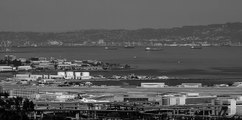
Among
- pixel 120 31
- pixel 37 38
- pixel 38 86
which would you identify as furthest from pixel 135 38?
pixel 38 86

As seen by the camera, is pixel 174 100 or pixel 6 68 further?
pixel 6 68

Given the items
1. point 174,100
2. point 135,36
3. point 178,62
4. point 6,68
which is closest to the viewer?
point 174,100

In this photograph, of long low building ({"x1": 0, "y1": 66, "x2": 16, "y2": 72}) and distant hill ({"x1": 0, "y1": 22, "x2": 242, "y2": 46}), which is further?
distant hill ({"x1": 0, "y1": 22, "x2": 242, "y2": 46})

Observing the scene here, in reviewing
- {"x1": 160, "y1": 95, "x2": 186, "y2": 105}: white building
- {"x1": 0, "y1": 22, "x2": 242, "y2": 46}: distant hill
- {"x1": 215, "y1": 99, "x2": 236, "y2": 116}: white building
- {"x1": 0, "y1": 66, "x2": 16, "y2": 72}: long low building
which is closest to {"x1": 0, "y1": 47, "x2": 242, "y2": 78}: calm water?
{"x1": 0, "y1": 66, "x2": 16, "y2": 72}: long low building

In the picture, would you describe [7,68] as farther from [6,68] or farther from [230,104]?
[230,104]

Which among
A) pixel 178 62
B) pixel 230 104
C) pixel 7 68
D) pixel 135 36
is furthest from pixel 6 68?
pixel 135 36

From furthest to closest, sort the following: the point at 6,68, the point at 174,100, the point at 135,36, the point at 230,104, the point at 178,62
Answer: the point at 135,36
the point at 178,62
the point at 6,68
the point at 174,100
the point at 230,104

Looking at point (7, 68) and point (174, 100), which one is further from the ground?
point (7, 68)

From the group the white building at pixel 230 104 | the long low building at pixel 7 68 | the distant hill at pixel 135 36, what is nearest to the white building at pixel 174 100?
the white building at pixel 230 104

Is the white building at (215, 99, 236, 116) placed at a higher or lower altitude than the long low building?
lower

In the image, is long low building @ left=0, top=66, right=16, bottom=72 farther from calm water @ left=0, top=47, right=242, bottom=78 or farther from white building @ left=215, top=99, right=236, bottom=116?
white building @ left=215, top=99, right=236, bottom=116
